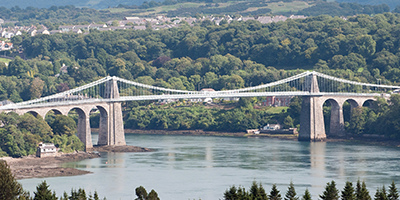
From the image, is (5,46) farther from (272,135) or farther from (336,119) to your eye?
(336,119)

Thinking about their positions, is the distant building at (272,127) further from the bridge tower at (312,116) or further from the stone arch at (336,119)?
the stone arch at (336,119)

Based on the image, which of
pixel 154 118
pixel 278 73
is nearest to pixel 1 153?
pixel 154 118

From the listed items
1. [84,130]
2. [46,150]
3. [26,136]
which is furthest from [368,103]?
[26,136]

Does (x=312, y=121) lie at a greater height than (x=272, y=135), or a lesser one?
greater

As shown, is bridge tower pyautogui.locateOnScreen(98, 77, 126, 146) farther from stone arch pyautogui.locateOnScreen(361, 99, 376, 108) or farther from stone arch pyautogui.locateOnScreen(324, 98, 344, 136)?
stone arch pyautogui.locateOnScreen(361, 99, 376, 108)

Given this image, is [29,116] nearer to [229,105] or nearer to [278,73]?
[229,105]

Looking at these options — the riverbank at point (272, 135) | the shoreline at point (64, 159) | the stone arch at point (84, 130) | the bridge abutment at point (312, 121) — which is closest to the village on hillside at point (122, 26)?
the riverbank at point (272, 135)
